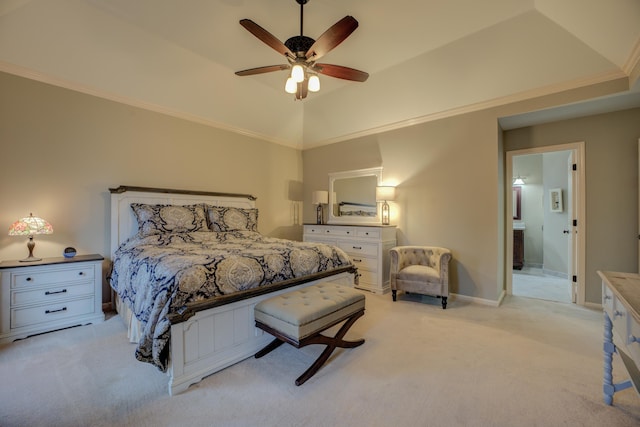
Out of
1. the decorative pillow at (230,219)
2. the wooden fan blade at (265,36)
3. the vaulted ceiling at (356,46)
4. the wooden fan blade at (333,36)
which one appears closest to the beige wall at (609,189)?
the vaulted ceiling at (356,46)

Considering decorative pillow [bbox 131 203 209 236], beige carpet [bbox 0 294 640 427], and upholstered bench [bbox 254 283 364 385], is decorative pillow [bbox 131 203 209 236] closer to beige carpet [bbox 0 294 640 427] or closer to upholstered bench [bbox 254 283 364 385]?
beige carpet [bbox 0 294 640 427]

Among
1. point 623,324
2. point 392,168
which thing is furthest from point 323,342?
point 392,168

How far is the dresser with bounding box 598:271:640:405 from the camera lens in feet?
3.54

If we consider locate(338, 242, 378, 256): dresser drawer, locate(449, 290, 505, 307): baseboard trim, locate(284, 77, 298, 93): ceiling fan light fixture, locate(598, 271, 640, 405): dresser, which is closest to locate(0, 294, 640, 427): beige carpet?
locate(598, 271, 640, 405): dresser

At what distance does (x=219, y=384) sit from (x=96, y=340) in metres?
1.51

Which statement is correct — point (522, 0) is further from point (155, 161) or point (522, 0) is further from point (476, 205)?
point (155, 161)

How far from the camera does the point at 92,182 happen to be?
321 cm

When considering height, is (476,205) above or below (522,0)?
below

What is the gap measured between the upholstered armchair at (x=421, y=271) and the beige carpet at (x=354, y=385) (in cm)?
72

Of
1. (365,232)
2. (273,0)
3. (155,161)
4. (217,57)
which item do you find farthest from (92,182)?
(365,232)

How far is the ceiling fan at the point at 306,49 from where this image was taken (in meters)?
1.92

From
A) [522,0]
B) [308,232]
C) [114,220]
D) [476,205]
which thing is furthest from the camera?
[308,232]

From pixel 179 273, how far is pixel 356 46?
3.00m

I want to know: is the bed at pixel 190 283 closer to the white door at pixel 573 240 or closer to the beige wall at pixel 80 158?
the beige wall at pixel 80 158
